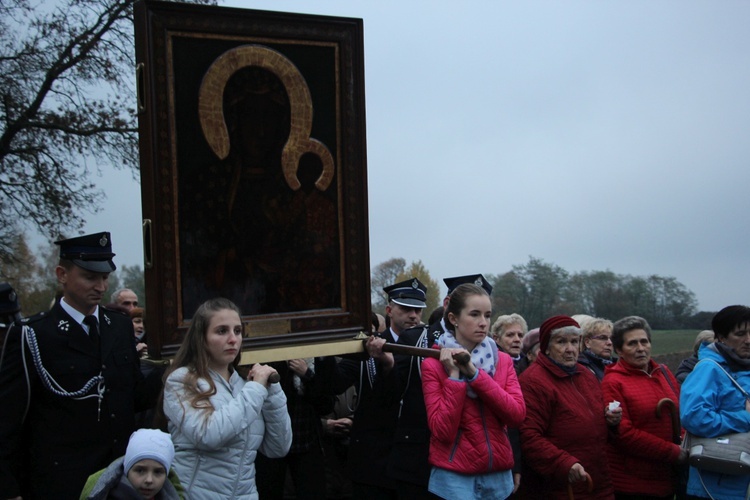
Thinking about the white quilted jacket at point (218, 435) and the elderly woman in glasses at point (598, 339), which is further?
the elderly woman in glasses at point (598, 339)

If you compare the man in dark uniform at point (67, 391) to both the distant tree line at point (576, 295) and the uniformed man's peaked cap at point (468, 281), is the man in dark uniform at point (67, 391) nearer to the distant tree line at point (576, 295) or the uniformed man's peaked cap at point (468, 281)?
the uniformed man's peaked cap at point (468, 281)

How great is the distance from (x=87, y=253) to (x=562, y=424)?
10.2ft

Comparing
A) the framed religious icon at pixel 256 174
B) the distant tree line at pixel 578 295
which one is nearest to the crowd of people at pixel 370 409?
the framed religious icon at pixel 256 174

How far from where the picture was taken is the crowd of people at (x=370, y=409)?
400cm

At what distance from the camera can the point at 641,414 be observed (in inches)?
235

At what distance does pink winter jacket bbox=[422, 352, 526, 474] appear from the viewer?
468 centimetres

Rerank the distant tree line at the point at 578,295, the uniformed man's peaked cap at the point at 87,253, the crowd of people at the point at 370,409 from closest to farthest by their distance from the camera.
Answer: the crowd of people at the point at 370,409
the uniformed man's peaked cap at the point at 87,253
the distant tree line at the point at 578,295

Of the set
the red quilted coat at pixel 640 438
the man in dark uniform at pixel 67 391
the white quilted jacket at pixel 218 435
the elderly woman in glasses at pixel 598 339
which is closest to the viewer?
the white quilted jacket at pixel 218 435

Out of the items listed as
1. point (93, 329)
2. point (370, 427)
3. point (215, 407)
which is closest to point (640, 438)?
point (370, 427)

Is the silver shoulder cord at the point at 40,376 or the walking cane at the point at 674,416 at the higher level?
the silver shoulder cord at the point at 40,376

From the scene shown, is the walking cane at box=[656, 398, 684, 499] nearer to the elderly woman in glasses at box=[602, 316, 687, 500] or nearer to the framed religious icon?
the elderly woman in glasses at box=[602, 316, 687, 500]

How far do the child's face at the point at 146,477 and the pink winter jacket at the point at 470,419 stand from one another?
1.63 metres

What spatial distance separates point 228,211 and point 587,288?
683 centimetres

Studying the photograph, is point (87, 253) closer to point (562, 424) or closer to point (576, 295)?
point (562, 424)
